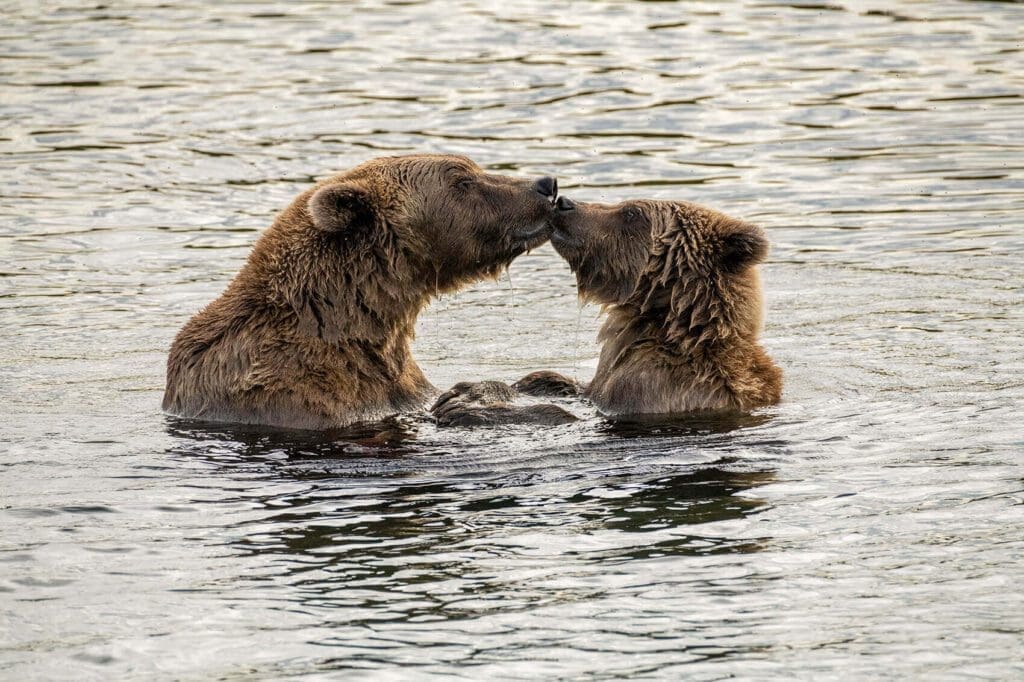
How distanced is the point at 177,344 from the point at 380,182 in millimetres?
1428

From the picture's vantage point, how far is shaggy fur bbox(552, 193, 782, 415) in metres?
9.01

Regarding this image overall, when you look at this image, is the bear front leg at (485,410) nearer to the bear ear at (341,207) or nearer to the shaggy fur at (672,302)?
the shaggy fur at (672,302)

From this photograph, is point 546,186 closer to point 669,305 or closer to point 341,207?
point 669,305

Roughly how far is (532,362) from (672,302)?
1.89m

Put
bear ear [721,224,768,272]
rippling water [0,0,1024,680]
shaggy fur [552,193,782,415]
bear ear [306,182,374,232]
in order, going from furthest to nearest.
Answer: shaggy fur [552,193,782,415]
bear ear [721,224,768,272]
bear ear [306,182,374,232]
rippling water [0,0,1024,680]

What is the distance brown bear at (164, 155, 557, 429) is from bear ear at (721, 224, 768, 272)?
3.68ft

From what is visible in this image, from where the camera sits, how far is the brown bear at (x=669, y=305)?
354 inches

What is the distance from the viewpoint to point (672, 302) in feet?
29.9

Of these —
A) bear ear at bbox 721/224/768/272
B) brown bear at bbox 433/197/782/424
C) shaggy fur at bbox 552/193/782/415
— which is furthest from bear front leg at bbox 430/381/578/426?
bear ear at bbox 721/224/768/272

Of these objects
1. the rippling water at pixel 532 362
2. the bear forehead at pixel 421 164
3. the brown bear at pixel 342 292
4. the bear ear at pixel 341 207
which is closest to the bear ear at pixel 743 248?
the rippling water at pixel 532 362

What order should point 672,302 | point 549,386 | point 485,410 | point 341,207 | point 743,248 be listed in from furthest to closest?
point 549,386 → point 672,302 → point 743,248 → point 485,410 → point 341,207

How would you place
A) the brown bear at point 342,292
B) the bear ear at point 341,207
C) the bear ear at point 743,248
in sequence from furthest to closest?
the bear ear at point 743,248, the brown bear at point 342,292, the bear ear at point 341,207

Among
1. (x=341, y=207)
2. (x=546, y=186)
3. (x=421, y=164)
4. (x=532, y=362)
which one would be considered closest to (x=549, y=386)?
(x=532, y=362)

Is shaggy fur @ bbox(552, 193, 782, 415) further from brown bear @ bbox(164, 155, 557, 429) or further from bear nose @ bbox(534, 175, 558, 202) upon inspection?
brown bear @ bbox(164, 155, 557, 429)
